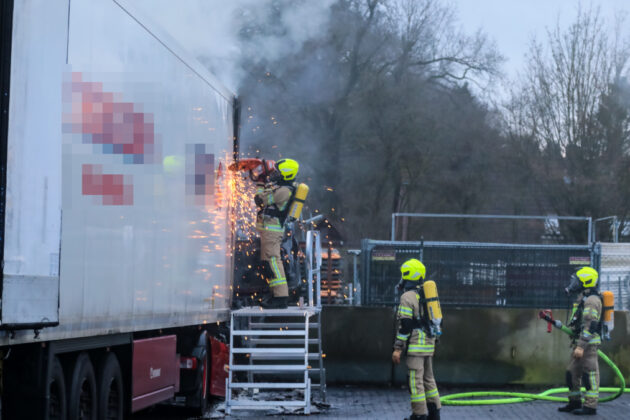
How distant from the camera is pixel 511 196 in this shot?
3872 centimetres

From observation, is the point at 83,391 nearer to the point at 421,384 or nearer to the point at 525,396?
the point at 421,384

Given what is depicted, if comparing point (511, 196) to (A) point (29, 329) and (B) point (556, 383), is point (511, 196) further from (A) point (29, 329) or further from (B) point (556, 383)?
(A) point (29, 329)

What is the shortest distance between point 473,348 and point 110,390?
8.71 m

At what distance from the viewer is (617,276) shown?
69.1 ft

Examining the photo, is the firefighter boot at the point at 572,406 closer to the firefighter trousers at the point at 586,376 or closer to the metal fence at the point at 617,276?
→ the firefighter trousers at the point at 586,376

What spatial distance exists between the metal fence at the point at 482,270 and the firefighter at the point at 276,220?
5036 mm

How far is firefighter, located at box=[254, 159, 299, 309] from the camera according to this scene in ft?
42.4

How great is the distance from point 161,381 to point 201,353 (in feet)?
6.00

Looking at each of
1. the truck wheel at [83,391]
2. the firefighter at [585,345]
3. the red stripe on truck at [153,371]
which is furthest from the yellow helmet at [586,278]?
the truck wheel at [83,391]

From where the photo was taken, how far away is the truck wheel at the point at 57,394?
21.4 feet

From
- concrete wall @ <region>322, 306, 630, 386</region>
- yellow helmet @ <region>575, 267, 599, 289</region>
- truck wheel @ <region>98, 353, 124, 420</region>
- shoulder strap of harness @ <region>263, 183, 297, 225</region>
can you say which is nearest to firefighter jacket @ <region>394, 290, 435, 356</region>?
shoulder strap of harness @ <region>263, 183, 297, 225</region>

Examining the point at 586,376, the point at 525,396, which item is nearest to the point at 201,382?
the point at 525,396

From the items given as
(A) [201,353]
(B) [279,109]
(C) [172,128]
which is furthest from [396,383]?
(B) [279,109]

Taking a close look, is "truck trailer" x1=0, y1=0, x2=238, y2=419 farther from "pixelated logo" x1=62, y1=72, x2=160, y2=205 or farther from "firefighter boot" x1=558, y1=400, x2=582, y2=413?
"firefighter boot" x1=558, y1=400, x2=582, y2=413
